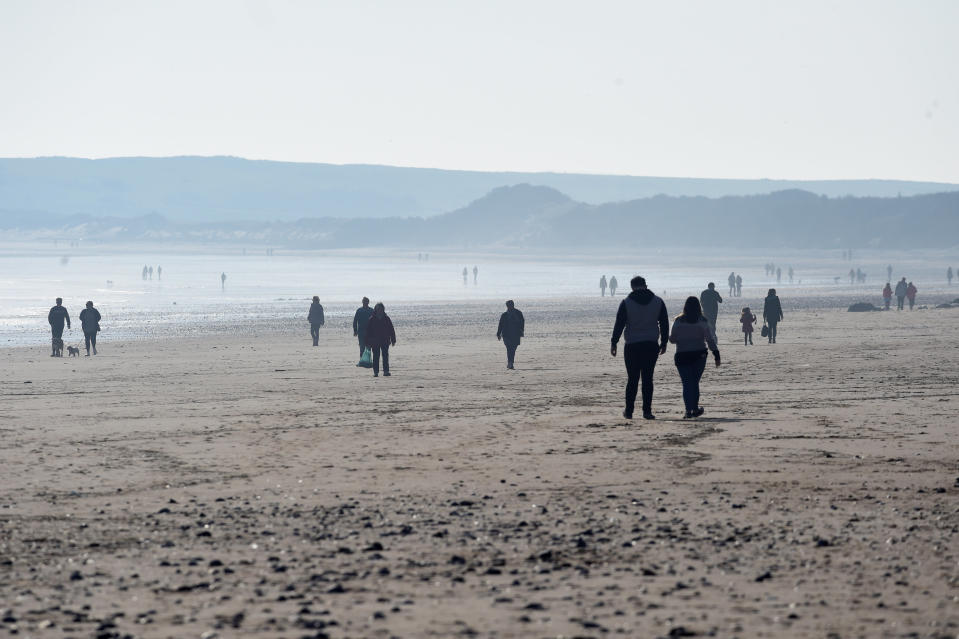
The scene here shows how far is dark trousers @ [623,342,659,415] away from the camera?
526 inches

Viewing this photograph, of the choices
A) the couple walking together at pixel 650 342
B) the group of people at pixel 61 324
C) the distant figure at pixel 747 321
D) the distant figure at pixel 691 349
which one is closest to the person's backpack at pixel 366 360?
the distant figure at pixel 747 321

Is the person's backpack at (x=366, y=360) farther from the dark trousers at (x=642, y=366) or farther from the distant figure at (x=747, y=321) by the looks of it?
the dark trousers at (x=642, y=366)

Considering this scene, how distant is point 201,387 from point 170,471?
846cm

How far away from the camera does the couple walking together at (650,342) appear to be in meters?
13.3

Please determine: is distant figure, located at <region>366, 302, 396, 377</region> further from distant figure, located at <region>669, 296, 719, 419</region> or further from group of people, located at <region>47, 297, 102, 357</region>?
group of people, located at <region>47, 297, 102, 357</region>

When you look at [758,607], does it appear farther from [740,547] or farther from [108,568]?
[108,568]

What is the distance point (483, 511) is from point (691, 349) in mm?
5701

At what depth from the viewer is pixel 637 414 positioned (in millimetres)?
14070

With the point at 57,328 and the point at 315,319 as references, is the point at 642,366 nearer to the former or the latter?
the point at 57,328

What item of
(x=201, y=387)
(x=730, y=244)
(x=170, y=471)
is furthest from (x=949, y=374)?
(x=730, y=244)

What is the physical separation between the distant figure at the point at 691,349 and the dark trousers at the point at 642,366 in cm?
31

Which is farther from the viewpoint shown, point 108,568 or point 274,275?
point 274,275

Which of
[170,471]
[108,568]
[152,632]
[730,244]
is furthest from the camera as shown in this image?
[730,244]

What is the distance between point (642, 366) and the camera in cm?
1341
